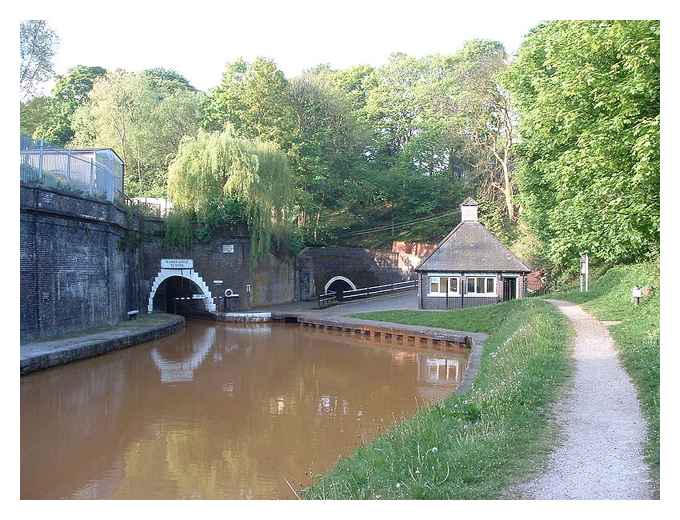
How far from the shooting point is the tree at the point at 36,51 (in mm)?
→ 32500

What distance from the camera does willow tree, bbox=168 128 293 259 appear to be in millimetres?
26672

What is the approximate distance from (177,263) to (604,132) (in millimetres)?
19157

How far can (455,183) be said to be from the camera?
127 ft

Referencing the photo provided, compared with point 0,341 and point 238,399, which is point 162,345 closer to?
point 238,399

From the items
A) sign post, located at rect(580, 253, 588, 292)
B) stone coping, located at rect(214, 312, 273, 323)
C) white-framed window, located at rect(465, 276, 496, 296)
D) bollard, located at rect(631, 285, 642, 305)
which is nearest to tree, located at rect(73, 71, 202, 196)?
stone coping, located at rect(214, 312, 273, 323)

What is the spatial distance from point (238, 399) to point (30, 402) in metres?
3.81

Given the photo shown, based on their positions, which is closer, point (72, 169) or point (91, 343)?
point (91, 343)

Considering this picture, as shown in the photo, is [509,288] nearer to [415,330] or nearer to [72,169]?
[415,330]

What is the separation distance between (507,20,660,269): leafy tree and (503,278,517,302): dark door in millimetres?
7288

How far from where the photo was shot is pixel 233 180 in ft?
88.5

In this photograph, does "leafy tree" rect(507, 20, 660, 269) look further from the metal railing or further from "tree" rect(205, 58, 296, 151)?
"tree" rect(205, 58, 296, 151)

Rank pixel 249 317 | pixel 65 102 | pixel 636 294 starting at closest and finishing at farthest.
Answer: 1. pixel 636 294
2. pixel 249 317
3. pixel 65 102

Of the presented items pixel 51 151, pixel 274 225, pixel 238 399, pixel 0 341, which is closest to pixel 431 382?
pixel 238 399

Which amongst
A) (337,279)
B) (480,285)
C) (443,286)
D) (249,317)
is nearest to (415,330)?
(443,286)
